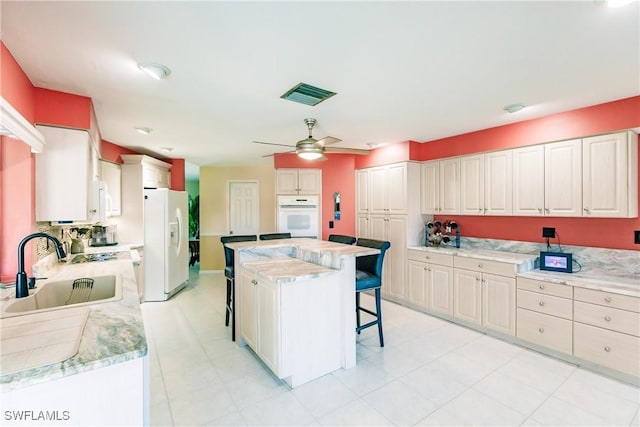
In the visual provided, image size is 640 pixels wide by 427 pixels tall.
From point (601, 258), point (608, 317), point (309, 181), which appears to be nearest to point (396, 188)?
point (309, 181)

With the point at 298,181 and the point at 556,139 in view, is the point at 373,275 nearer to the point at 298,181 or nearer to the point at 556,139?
the point at 556,139

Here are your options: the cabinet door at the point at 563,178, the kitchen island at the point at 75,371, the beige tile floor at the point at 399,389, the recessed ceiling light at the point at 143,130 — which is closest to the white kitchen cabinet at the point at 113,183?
the recessed ceiling light at the point at 143,130

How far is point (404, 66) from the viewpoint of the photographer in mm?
2049

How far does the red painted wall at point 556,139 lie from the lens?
8.86 ft

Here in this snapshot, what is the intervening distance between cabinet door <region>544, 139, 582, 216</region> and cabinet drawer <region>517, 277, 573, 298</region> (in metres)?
0.75

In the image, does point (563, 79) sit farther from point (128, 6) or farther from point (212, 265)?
point (212, 265)

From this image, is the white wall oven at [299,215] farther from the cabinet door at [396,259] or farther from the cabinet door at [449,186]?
the cabinet door at [449,186]

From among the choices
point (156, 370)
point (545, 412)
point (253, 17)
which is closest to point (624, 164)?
point (545, 412)

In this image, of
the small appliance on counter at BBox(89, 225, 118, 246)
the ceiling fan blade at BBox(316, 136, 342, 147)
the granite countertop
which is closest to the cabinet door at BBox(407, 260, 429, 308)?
the ceiling fan blade at BBox(316, 136, 342, 147)

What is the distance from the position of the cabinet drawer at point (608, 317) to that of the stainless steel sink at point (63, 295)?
3.58 meters

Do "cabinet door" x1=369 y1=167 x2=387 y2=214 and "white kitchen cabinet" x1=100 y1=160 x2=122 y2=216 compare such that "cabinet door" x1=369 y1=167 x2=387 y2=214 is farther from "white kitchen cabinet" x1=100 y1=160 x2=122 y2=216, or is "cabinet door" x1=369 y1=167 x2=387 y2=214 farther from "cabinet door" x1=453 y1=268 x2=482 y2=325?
"white kitchen cabinet" x1=100 y1=160 x2=122 y2=216

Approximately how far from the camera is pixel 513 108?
2.85 m

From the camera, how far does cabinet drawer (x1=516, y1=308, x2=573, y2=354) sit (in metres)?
→ 2.67

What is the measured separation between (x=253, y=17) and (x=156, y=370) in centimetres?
287
